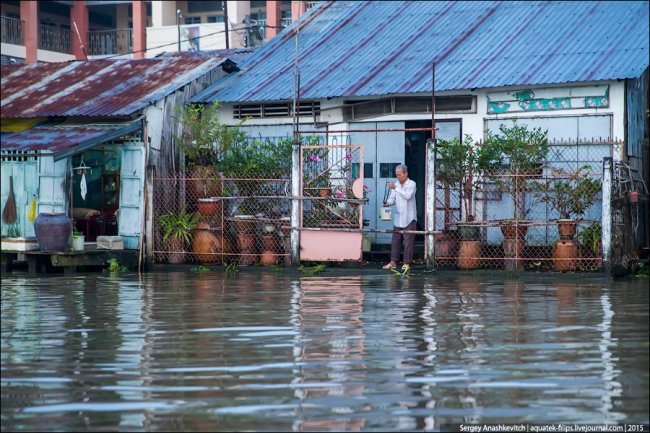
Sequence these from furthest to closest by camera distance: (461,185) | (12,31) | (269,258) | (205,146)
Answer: (12,31)
(205,146)
(269,258)
(461,185)

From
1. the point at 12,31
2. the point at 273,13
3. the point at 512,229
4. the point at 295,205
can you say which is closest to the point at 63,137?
the point at 295,205

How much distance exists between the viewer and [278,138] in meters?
24.3

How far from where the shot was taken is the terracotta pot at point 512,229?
66.0 feet

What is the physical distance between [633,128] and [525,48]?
261 cm

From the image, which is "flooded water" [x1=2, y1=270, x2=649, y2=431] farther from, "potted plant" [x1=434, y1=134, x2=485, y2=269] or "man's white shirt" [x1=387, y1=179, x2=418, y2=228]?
"man's white shirt" [x1=387, y1=179, x2=418, y2=228]

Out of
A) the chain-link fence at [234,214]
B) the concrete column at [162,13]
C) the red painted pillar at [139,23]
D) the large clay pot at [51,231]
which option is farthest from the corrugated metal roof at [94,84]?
the concrete column at [162,13]

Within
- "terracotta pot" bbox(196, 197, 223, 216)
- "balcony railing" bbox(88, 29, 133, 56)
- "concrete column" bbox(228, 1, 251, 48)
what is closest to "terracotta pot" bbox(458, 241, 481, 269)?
"terracotta pot" bbox(196, 197, 223, 216)

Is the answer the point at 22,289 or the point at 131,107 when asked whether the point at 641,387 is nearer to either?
the point at 22,289

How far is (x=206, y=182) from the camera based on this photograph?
22516 millimetres

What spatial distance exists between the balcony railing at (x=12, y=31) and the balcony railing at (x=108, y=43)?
2903 mm

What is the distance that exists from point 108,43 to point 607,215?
3224 cm

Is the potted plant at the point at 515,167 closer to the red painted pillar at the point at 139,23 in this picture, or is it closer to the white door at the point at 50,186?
the white door at the point at 50,186

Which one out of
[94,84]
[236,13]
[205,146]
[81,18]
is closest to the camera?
[205,146]

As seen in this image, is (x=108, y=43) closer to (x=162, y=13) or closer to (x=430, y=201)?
(x=162, y=13)
